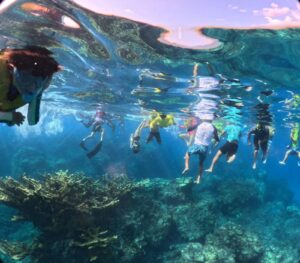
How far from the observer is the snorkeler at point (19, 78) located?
9.57 feet

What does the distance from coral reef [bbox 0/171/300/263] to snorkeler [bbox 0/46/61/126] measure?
7458mm

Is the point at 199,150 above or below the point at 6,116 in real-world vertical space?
below

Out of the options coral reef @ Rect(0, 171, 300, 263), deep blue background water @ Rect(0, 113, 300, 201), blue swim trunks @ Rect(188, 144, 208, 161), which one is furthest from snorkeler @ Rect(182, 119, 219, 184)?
deep blue background water @ Rect(0, 113, 300, 201)

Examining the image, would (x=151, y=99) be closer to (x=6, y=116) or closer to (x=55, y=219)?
(x=55, y=219)

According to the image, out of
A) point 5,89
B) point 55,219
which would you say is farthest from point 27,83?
point 55,219

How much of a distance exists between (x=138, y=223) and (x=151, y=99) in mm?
13658

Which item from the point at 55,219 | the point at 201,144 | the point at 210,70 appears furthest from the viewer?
the point at 201,144

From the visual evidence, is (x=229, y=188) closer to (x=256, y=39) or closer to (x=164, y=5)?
(x=256, y=39)

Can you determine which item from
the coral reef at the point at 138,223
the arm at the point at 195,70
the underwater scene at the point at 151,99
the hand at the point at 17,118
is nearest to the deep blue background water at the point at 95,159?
the underwater scene at the point at 151,99

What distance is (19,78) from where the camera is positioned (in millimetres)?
2938

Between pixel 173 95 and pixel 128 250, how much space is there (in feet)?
41.8

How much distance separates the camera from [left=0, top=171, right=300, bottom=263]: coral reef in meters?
10.1

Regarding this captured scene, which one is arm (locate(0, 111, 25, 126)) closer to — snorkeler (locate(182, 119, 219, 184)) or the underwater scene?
the underwater scene

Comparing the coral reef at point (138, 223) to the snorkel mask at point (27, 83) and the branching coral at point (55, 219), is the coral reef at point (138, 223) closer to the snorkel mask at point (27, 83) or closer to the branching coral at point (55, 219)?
the branching coral at point (55, 219)
